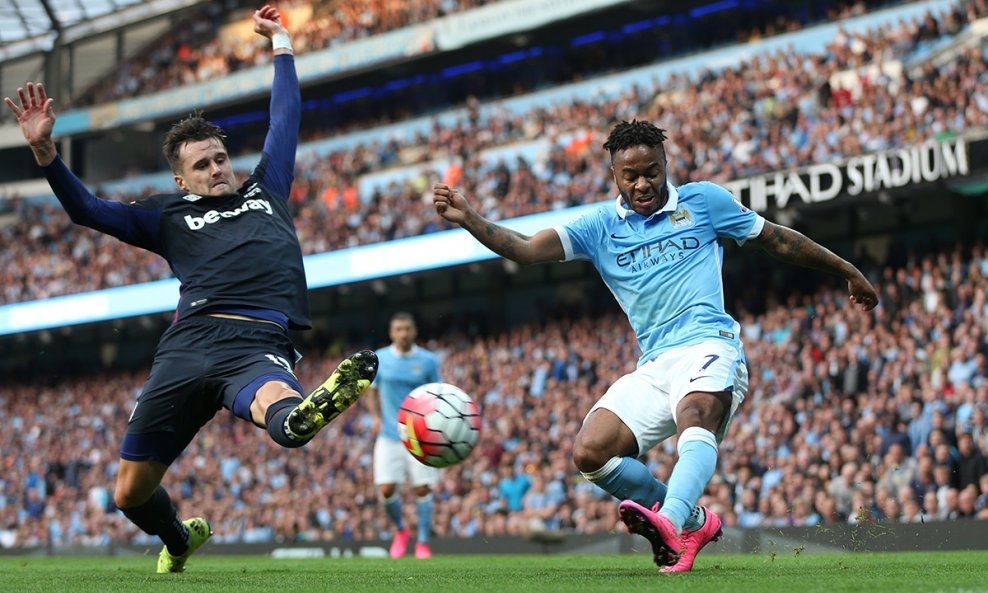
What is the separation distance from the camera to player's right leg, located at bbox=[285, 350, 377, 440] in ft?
18.7

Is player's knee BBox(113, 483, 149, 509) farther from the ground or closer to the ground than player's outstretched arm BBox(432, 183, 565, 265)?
closer to the ground

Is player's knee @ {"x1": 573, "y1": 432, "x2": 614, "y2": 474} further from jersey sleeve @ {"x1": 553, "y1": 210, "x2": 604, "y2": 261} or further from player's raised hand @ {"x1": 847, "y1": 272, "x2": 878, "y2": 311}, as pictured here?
player's raised hand @ {"x1": 847, "y1": 272, "x2": 878, "y2": 311}

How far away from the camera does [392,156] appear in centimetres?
3141

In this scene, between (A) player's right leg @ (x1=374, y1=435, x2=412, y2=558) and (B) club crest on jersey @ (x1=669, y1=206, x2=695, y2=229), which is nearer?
(B) club crest on jersey @ (x1=669, y1=206, x2=695, y2=229)

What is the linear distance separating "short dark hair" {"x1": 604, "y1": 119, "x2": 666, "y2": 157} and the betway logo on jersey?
2.02 m

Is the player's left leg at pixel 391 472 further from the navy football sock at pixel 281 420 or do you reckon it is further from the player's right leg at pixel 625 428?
the navy football sock at pixel 281 420

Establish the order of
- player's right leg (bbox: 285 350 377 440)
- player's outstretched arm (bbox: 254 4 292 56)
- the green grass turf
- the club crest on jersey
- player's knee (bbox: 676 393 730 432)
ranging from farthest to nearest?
player's outstretched arm (bbox: 254 4 292 56), the club crest on jersey, player's knee (bbox: 676 393 730 432), player's right leg (bbox: 285 350 377 440), the green grass turf

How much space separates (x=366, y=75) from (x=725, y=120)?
15.7 m

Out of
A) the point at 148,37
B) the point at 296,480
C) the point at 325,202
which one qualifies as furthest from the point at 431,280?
the point at 148,37

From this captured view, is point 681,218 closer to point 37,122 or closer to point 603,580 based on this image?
point 603,580

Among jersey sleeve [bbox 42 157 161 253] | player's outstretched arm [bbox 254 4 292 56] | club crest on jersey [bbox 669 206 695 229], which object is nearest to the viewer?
jersey sleeve [bbox 42 157 161 253]

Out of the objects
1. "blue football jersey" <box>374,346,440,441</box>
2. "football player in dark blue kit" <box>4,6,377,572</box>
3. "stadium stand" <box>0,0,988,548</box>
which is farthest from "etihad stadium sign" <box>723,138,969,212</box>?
"football player in dark blue kit" <box>4,6,377,572</box>

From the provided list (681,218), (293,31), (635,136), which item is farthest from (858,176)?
(293,31)

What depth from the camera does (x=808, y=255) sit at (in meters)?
6.82
